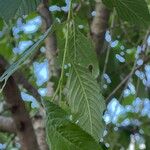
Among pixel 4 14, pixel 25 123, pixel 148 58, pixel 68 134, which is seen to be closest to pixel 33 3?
pixel 4 14

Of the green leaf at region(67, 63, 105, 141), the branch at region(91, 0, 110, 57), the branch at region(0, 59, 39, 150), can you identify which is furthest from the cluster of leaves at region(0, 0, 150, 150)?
the branch at region(91, 0, 110, 57)

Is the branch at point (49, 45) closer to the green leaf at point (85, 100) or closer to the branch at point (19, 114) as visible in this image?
the branch at point (19, 114)

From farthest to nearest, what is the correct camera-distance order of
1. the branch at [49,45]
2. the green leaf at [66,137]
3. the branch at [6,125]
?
1. the branch at [49,45]
2. the branch at [6,125]
3. the green leaf at [66,137]

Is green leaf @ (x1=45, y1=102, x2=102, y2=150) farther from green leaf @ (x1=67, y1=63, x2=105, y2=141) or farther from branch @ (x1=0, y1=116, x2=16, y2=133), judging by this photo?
branch @ (x1=0, y1=116, x2=16, y2=133)

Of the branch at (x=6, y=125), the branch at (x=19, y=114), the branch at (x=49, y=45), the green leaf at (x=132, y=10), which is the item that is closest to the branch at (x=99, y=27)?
the branch at (x=49, y=45)

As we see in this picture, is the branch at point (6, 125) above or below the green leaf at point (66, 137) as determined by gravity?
below

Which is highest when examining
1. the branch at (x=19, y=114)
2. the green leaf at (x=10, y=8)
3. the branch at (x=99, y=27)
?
the green leaf at (x=10, y=8)

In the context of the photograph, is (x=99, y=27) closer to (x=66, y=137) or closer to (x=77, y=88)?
(x=77, y=88)
